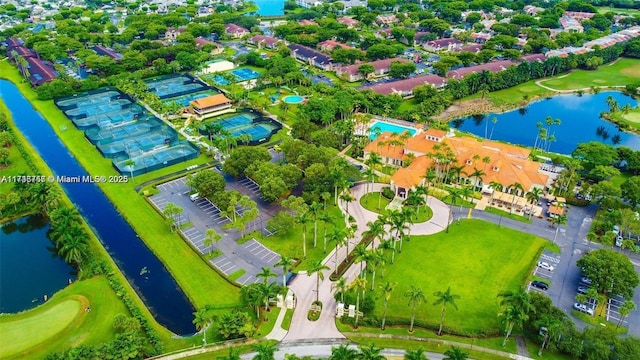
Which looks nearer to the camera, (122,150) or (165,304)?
(165,304)

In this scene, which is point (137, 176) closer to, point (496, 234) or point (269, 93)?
point (269, 93)

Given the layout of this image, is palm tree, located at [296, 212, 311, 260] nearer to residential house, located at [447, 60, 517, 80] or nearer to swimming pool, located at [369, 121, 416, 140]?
swimming pool, located at [369, 121, 416, 140]

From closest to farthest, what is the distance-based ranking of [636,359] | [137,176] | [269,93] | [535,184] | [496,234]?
[636,359] < [496,234] < [535,184] < [137,176] < [269,93]

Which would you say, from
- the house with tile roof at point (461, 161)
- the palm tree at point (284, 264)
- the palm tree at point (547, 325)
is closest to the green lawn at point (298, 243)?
the palm tree at point (284, 264)

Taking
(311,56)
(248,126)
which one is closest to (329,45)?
(311,56)

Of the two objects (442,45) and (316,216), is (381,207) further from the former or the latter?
(442,45)

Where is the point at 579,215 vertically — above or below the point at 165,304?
above

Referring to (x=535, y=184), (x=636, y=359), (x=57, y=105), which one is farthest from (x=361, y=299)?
(x=57, y=105)
